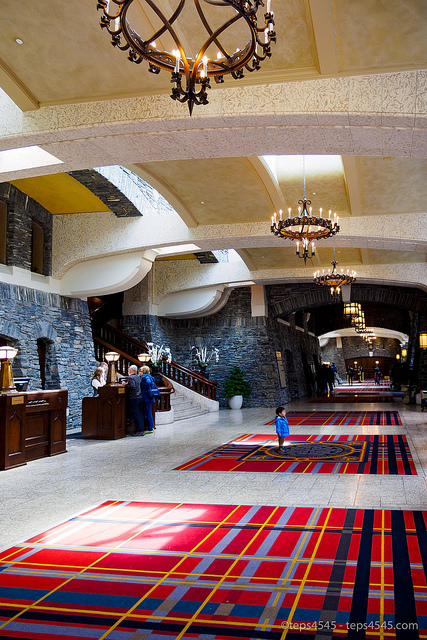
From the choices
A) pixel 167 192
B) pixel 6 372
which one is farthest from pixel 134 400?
pixel 167 192

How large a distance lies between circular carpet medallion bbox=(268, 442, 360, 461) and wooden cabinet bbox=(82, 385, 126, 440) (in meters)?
3.15

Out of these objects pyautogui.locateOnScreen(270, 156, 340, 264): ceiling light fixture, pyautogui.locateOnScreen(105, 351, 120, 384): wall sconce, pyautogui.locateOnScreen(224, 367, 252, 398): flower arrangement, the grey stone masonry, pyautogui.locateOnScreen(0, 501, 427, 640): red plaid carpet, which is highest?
the grey stone masonry

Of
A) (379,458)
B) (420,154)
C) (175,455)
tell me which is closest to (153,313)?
(175,455)

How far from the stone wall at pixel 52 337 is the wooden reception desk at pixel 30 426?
102 inches

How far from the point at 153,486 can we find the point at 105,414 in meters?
4.36

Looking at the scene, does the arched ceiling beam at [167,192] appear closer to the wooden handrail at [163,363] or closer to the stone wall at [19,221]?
the stone wall at [19,221]

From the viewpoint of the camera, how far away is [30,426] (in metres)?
7.78

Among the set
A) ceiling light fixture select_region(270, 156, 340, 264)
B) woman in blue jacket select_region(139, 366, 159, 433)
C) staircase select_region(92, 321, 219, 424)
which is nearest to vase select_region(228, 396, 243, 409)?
staircase select_region(92, 321, 219, 424)

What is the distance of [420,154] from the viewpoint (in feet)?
18.9

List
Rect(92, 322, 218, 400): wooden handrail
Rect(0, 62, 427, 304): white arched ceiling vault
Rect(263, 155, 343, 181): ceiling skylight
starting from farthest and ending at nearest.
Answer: Rect(92, 322, 218, 400): wooden handrail → Rect(263, 155, 343, 181): ceiling skylight → Rect(0, 62, 427, 304): white arched ceiling vault

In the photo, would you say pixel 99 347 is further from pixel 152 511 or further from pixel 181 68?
pixel 181 68

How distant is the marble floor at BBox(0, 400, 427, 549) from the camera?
194 inches

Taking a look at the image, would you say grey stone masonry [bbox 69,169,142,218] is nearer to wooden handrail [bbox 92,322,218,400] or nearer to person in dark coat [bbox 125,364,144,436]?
person in dark coat [bbox 125,364,144,436]

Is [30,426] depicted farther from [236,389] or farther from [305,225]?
[236,389]
